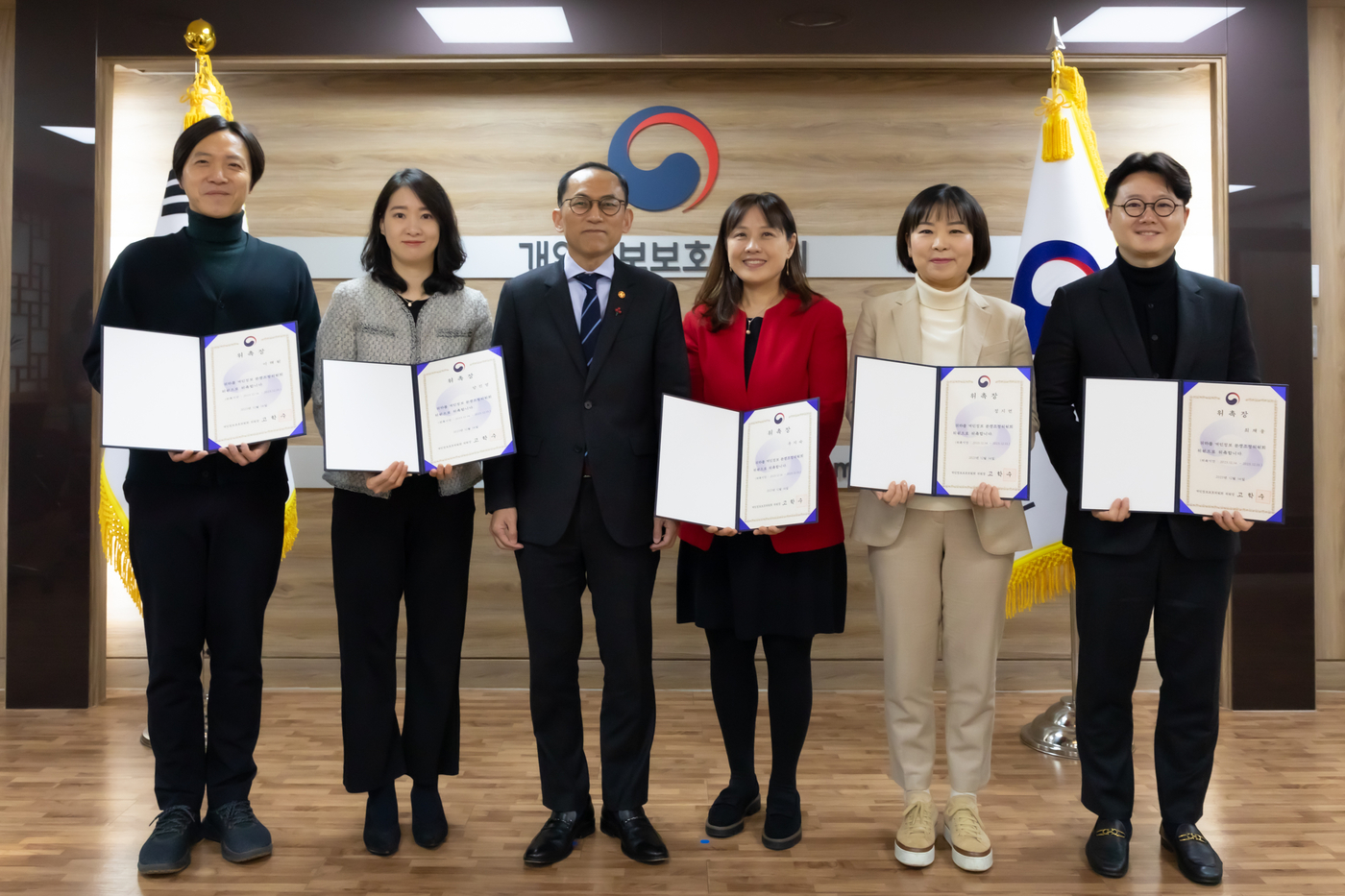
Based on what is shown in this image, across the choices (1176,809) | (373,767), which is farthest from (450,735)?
(1176,809)

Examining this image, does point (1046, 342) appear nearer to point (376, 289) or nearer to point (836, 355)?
point (836, 355)

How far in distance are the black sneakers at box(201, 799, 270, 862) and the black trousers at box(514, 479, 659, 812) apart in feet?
2.30

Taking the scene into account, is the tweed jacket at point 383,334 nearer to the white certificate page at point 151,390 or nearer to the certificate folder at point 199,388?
the certificate folder at point 199,388

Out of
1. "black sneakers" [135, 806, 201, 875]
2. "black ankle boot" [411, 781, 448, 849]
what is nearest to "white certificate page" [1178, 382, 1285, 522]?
"black ankle boot" [411, 781, 448, 849]

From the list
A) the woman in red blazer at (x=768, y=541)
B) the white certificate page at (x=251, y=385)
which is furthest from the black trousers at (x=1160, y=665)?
the white certificate page at (x=251, y=385)

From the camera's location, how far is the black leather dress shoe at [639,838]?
2131mm

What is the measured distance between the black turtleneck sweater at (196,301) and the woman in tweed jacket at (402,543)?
0.19m

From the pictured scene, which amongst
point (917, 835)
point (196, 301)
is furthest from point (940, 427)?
point (196, 301)

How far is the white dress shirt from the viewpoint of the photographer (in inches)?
86.9

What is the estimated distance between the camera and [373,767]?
2191 mm

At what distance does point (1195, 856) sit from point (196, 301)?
108 inches

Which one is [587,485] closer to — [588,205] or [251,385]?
[588,205]

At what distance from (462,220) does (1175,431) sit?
2.82 meters

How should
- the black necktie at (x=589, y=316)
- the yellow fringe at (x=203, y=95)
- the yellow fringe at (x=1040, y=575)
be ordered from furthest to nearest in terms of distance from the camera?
1. the yellow fringe at (x=203, y=95)
2. the yellow fringe at (x=1040, y=575)
3. the black necktie at (x=589, y=316)
